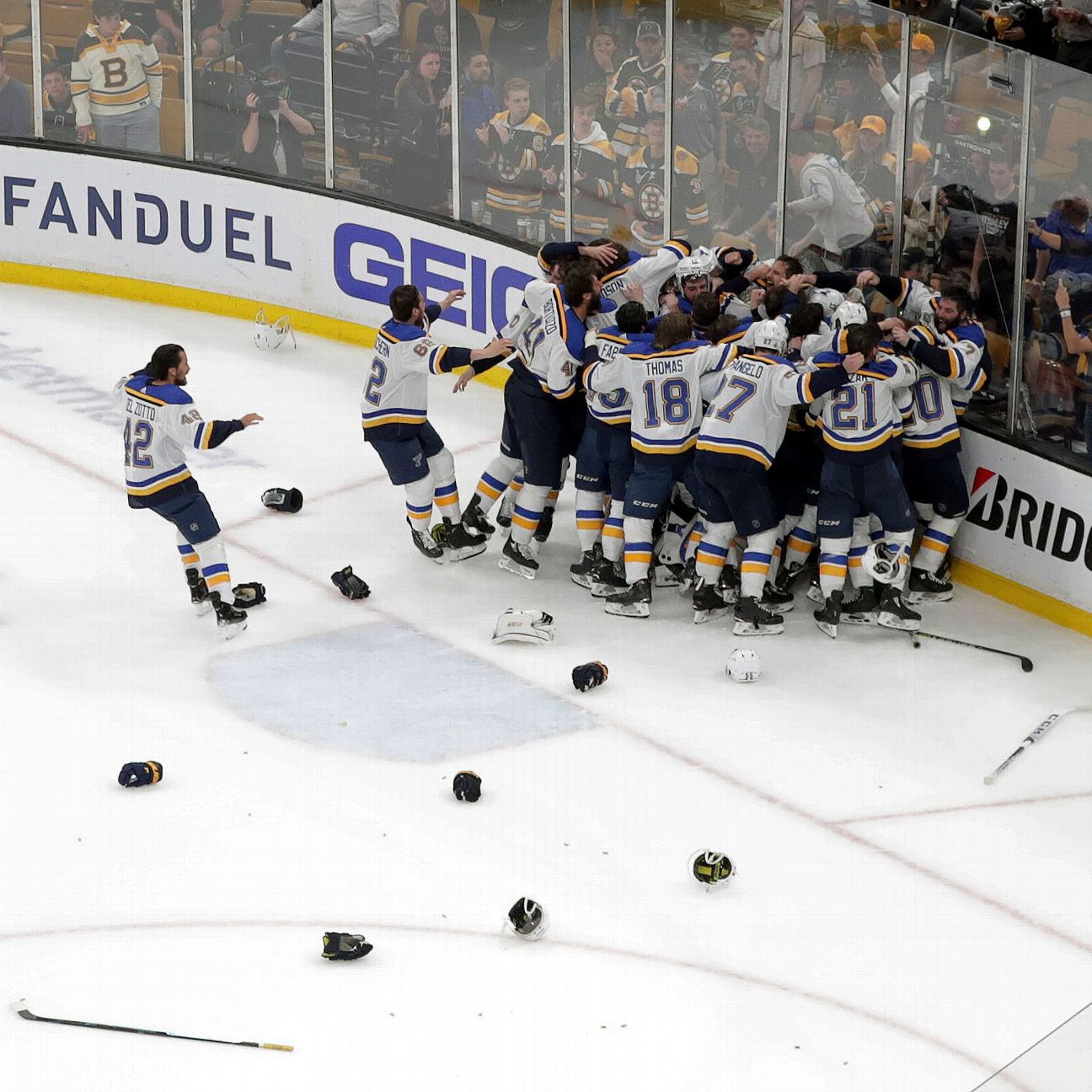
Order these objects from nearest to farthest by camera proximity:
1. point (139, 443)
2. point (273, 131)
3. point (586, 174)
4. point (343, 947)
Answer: point (343, 947)
point (139, 443)
point (586, 174)
point (273, 131)

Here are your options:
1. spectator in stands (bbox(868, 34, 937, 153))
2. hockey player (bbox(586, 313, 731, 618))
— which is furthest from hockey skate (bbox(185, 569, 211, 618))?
spectator in stands (bbox(868, 34, 937, 153))

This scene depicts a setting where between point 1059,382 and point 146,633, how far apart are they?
3962 mm

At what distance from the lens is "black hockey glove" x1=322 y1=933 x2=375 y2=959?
18.6ft

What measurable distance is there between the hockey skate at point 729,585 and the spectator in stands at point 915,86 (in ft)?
6.71

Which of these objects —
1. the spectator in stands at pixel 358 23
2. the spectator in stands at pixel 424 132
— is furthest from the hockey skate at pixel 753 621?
the spectator in stands at pixel 358 23

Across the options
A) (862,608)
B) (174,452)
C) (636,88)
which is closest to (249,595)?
(174,452)

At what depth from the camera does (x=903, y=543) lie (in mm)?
8008

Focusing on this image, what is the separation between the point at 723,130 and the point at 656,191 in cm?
54

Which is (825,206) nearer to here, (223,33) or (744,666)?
(744,666)

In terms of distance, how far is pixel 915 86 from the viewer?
8555 millimetres

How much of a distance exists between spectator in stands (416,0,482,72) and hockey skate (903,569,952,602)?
14.3 feet

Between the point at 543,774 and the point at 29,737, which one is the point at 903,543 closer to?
the point at 543,774

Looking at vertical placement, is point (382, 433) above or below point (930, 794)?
above

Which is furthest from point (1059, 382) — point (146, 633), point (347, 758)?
point (146, 633)
